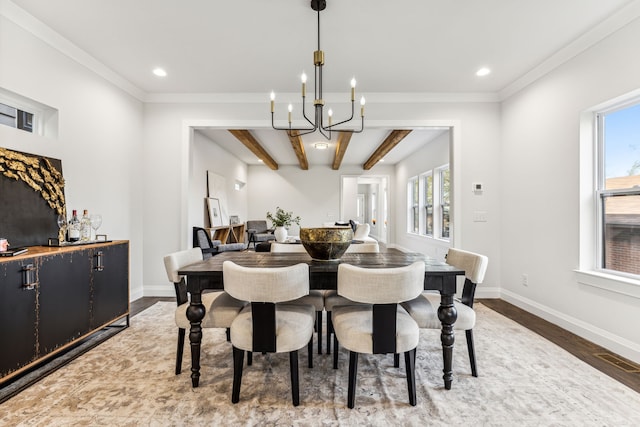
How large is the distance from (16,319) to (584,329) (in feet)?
14.1

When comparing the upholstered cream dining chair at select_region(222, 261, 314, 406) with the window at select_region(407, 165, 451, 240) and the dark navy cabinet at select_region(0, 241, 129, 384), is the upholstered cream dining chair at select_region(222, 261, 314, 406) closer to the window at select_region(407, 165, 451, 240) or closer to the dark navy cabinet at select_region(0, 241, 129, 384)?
the dark navy cabinet at select_region(0, 241, 129, 384)

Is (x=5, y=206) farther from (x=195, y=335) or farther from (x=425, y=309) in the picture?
(x=425, y=309)

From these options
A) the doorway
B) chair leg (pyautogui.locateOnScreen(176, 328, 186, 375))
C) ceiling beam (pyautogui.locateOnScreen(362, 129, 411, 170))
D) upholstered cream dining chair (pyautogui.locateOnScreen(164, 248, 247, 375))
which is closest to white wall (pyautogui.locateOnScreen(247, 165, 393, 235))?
the doorway

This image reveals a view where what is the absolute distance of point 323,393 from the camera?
1854 mm

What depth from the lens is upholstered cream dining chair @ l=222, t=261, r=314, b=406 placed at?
1604mm

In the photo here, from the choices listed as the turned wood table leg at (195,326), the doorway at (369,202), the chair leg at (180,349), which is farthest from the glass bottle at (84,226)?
the doorway at (369,202)

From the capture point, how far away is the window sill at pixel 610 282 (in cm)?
229

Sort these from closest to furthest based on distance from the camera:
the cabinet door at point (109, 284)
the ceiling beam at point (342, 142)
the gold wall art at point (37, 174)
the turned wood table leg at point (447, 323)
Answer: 1. the turned wood table leg at point (447, 323)
2. the gold wall art at point (37, 174)
3. the cabinet door at point (109, 284)
4. the ceiling beam at point (342, 142)

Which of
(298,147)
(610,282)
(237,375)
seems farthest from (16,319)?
(298,147)

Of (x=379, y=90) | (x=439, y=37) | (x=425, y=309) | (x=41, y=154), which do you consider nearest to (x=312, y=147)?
(x=379, y=90)

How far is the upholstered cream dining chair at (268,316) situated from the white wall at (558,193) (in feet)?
8.37

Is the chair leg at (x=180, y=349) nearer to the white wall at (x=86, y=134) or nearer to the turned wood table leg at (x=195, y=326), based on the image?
the turned wood table leg at (x=195, y=326)

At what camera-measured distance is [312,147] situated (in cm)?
691

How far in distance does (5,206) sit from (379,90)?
382cm
